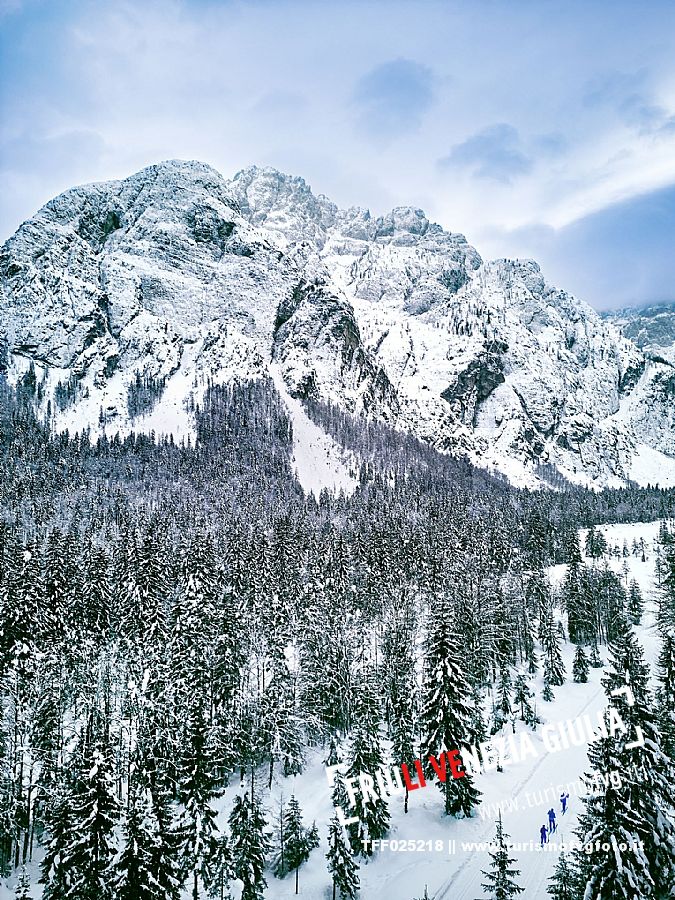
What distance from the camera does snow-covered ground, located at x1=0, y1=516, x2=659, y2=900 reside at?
33.2 metres

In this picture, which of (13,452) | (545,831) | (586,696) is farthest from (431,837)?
(13,452)

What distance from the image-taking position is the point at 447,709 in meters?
38.5

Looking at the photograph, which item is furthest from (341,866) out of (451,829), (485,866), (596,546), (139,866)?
(596,546)

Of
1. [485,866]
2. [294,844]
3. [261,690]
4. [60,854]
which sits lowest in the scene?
[294,844]

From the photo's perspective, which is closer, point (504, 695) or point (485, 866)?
point (485, 866)

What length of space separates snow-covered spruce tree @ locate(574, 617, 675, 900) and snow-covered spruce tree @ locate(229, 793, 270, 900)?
21593mm

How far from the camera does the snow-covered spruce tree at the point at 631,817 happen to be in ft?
63.9

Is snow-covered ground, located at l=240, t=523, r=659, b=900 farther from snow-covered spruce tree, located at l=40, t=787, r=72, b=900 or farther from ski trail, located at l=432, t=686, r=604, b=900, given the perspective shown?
snow-covered spruce tree, located at l=40, t=787, r=72, b=900

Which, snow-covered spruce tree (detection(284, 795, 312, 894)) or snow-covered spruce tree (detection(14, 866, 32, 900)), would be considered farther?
snow-covered spruce tree (detection(284, 795, 312, 894))

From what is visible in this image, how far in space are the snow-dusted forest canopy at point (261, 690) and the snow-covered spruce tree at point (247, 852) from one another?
0.16m

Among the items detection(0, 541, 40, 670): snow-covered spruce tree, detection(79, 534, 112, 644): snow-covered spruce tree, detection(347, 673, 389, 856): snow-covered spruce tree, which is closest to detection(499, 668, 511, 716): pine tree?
detection(347, 673, 389, 856): snow-covered spruce tree

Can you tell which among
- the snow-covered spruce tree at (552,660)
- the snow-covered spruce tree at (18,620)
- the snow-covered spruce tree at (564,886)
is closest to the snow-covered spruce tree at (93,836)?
the snow-covered spruce tree at (564,886)

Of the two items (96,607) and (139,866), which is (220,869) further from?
(96,607)

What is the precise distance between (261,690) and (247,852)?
29052 mm
